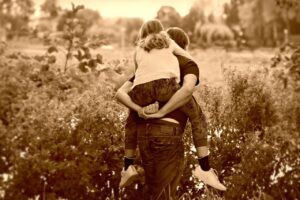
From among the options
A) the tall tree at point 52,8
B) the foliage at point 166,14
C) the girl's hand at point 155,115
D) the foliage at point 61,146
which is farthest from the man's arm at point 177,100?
the tall tree at point 52,8

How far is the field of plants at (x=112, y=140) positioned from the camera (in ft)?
14.7

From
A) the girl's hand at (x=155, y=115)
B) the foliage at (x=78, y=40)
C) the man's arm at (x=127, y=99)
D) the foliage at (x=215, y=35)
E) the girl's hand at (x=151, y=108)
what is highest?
the foliage at (x=78, y=40)

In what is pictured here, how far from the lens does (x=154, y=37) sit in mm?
3850

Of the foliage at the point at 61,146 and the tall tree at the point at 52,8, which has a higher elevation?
the tall tree at the point at 52,8

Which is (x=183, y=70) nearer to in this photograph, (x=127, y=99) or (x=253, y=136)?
(x=127, y=99)

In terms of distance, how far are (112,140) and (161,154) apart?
1123 millimetres

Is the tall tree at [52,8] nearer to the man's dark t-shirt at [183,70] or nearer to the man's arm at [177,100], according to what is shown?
the man's dark t-shirt at [183,70]

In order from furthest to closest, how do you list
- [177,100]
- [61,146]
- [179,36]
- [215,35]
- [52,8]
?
[215,35] < [52,8] < [61,146] < [179,36] < [177,100]

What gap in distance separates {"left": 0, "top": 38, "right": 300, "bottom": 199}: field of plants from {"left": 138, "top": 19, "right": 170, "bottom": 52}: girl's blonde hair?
1.09 ft

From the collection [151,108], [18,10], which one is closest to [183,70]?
[151,108]

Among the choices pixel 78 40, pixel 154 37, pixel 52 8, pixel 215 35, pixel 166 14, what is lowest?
pixel 215 35

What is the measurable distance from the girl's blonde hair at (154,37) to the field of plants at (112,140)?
0.33 m

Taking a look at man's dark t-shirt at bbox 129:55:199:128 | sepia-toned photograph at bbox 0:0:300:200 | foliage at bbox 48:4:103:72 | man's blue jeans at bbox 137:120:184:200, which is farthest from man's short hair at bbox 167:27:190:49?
foliage at bbox 48:4:103:72

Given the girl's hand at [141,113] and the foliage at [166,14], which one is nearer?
the girl's hand at [141,113]
